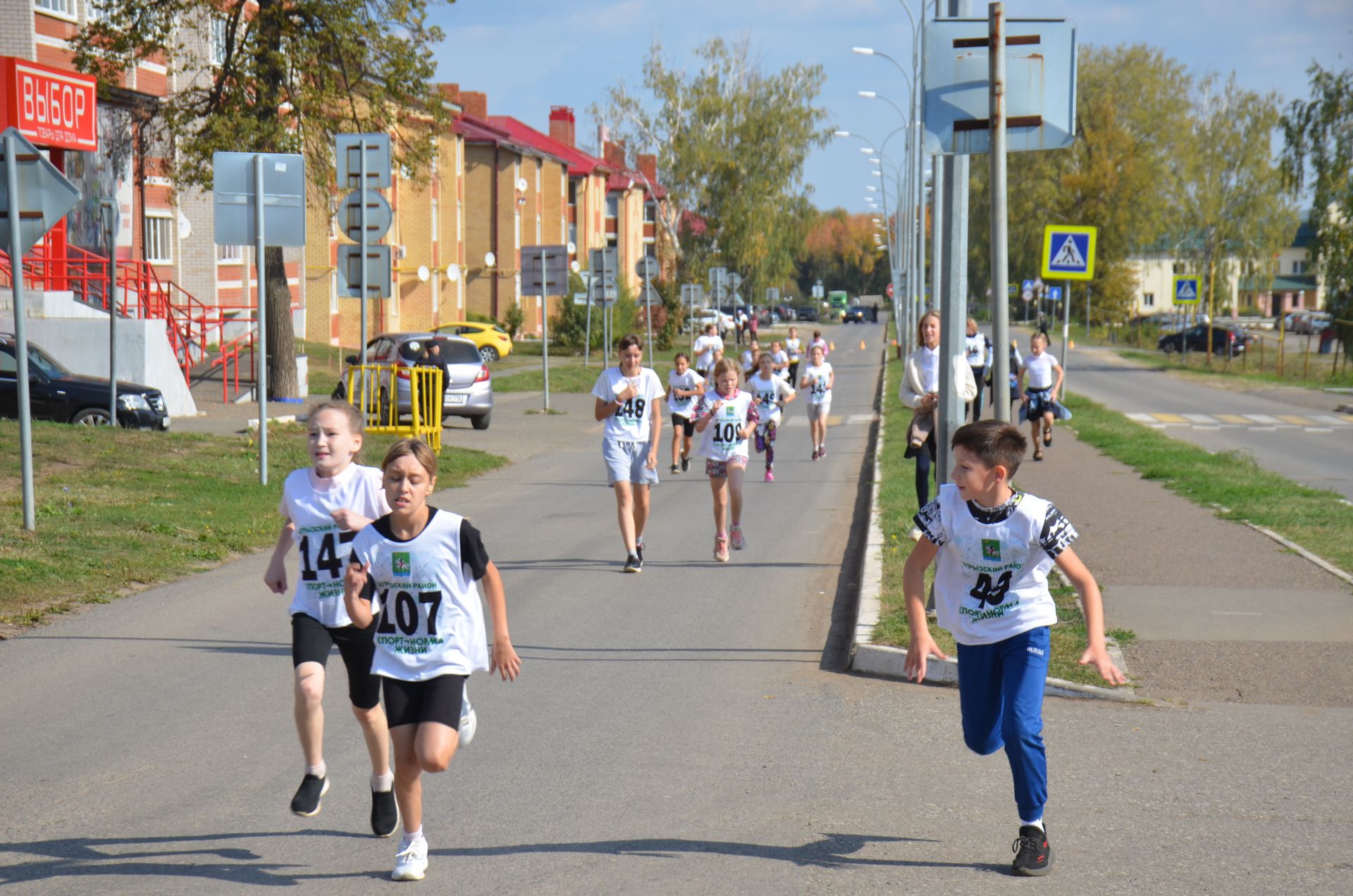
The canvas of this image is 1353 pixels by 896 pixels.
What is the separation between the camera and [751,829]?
5.10 metres

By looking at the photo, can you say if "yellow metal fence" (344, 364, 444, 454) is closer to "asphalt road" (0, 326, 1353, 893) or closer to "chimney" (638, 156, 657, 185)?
"asphalt road" (0, 326, 1353, 893)

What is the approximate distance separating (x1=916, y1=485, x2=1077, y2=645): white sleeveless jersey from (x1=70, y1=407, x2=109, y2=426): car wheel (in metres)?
16.9

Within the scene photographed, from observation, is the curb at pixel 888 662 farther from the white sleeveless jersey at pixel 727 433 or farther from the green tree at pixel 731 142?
the green tree at pixel 731 142

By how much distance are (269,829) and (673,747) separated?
180 cm

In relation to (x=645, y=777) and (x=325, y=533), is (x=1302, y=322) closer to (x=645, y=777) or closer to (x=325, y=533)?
(x=645, y=777)

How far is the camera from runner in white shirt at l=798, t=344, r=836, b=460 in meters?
20.8

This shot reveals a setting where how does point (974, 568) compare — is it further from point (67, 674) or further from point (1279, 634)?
point (67, 674)

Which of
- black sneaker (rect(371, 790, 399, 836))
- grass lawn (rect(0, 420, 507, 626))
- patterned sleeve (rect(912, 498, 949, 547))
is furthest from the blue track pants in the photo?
grass lawn (rect(0, 420, 507, 626))

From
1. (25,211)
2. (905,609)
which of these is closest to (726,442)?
(905,609)

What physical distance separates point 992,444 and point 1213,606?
5.27m

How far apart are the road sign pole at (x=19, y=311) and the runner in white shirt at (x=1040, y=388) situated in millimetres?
13309

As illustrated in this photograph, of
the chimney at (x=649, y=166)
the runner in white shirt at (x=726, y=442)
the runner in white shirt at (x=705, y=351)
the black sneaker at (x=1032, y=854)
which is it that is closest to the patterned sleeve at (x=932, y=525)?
the black sneaker at (x=1032, y=854)

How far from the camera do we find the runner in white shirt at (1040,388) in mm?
20328

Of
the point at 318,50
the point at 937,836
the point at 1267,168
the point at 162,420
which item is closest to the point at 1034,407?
the point at 162,420
